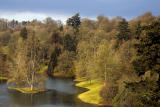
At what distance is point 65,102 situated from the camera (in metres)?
55.0

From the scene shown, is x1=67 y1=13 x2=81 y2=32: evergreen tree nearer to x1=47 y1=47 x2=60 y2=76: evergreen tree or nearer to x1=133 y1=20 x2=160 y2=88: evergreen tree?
x1=47 y1=47 x2=60 y2=76: evergreen tree

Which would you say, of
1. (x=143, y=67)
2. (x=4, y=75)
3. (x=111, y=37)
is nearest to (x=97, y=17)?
(x=111, y=37)

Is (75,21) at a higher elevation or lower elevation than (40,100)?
higher

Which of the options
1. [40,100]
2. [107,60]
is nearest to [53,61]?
[107,60]

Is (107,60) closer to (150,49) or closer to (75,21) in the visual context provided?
(150,49)

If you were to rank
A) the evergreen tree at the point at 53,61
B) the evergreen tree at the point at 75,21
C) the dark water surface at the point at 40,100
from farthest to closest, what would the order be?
1. the evergreen tree at the point at 75,21
2. the evergreen tree at the point at 53,61
3. the dark water surface at the point at 40,100

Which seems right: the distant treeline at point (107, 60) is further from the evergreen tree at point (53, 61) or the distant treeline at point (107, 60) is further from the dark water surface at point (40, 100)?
the dark water surface at point (40, 100)

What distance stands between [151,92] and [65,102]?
31213 mm

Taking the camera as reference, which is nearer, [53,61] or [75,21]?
[53,61]

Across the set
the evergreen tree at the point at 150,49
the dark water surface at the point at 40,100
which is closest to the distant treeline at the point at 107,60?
the evergreen tree at the point at 150,49

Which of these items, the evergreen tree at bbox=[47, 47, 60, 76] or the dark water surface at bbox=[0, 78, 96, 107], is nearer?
the dark water surface at bbox=[0, 78, 96, 107]

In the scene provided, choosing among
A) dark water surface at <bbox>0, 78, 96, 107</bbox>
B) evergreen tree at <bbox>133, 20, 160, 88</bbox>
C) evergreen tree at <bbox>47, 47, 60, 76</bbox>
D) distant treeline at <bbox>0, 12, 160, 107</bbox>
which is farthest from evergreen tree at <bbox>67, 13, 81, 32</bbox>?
evergreen tree at <bbox>133, 20, 160, 88</bbox>

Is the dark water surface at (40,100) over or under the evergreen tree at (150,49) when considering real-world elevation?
under

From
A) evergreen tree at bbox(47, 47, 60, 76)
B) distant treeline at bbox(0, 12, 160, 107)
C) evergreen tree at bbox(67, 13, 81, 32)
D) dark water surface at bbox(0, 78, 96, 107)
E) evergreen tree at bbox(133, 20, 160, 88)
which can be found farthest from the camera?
evergreen tree at bbox(67, 13, 81, 32)
